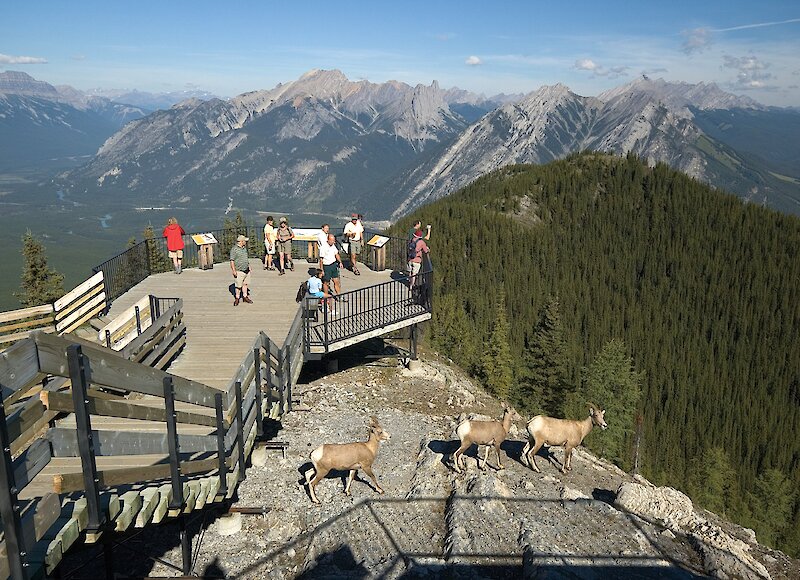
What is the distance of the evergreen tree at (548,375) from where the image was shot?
192ft

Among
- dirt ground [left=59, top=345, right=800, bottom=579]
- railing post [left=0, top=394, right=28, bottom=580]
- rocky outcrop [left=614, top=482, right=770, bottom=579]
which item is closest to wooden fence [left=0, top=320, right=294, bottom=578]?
railing post [left=0, top=394, right=28, bottom=580]

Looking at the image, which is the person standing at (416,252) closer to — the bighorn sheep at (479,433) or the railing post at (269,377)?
the bighorn sheep at (479,433)

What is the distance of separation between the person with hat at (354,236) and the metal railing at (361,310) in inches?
123

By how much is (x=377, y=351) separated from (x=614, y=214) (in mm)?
134788

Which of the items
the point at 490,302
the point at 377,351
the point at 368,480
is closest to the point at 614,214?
the point at 490,302

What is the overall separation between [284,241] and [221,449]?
53.5 ft

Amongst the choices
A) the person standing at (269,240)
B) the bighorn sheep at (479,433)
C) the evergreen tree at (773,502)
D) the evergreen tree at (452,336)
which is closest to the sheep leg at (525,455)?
the bighorn sheep at (479,433)

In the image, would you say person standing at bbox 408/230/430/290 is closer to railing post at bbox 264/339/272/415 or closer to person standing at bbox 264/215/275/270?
person standing at bbox 264/215/275/270

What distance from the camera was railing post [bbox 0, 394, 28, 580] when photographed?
15.2ft

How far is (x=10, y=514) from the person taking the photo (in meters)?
4.81

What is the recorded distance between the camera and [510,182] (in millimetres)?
154375

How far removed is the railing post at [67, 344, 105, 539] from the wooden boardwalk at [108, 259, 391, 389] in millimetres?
7290

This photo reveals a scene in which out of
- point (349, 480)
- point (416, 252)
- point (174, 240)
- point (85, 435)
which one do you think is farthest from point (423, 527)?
point (174, 240)

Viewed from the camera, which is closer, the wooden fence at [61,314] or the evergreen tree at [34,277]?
the wooden fence at [61,314]
